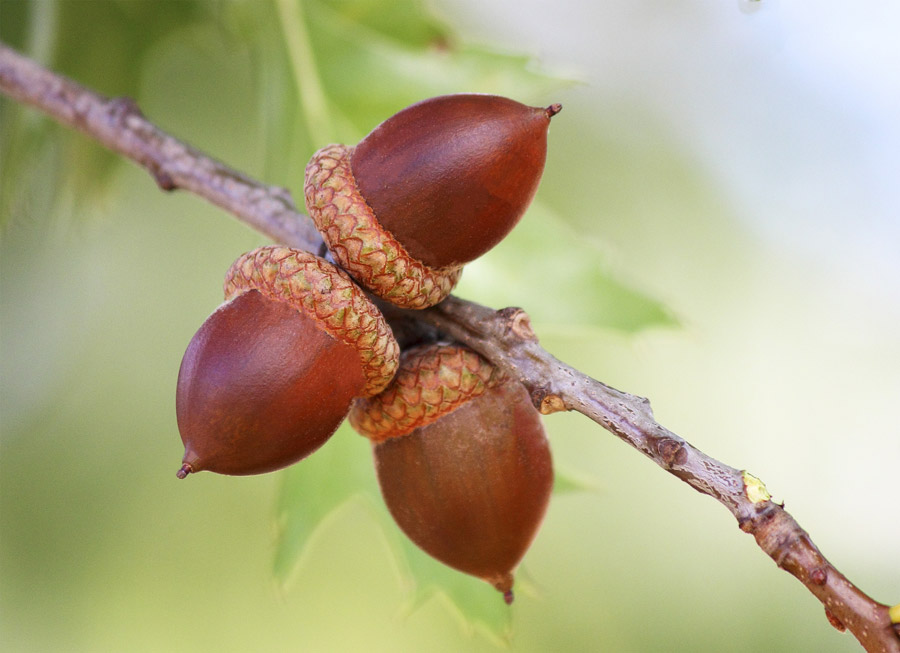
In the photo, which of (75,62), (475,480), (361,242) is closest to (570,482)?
(475,480)

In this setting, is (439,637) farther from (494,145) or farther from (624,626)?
(494,145)

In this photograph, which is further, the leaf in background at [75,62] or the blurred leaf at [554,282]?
the leaf in background at [75,62]

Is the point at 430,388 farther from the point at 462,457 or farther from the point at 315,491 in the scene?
the point at 315,491

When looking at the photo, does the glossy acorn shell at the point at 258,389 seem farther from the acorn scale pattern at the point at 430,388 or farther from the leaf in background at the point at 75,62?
the leaf in background at the point at 75,62

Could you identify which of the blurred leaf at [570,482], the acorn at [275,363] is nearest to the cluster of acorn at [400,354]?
the acorn at [275,363]

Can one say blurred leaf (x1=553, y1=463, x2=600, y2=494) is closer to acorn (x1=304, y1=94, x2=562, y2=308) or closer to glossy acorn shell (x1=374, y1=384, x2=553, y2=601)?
glossy acorn shell (x1=374, y1=384, x2=553, y2=601)

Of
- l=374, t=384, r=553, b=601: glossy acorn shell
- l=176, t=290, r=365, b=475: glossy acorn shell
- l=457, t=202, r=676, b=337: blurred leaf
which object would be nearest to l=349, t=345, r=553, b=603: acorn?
l=374, t=384, r=553, b=601: glossy acorn shell
